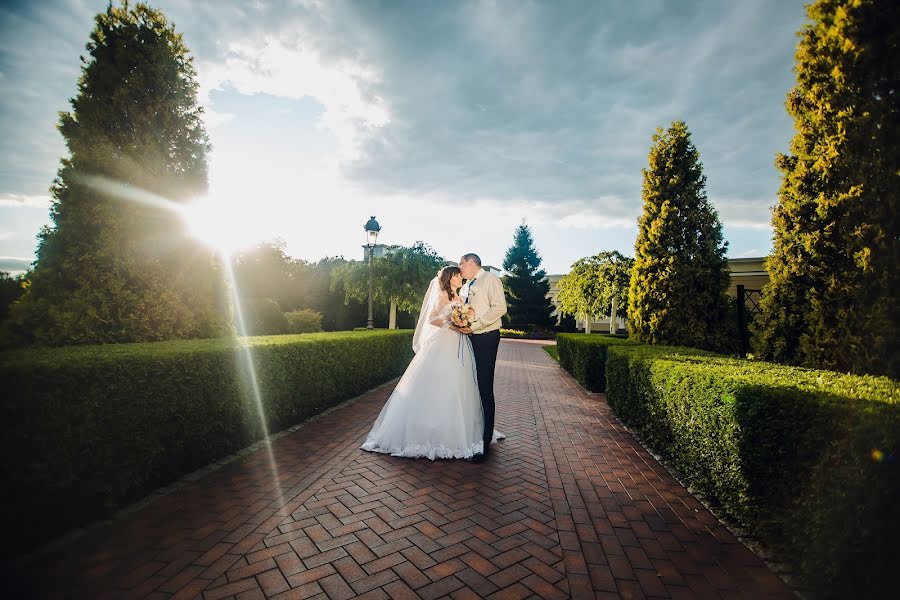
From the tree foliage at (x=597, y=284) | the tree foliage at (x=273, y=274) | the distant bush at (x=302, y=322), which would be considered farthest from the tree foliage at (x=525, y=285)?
the distant bush at (x=302, y=322)

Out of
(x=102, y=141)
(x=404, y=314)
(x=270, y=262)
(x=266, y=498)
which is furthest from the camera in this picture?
(x=404, y=314)

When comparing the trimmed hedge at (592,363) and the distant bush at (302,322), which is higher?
the distant bush at (302,322)

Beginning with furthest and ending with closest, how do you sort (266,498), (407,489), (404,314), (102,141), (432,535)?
(404,314)
(102,141)
(407,489)
(266,498)
(432,535)

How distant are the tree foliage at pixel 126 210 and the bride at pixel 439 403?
3.43m

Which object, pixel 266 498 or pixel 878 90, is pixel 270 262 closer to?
pixel 266 498

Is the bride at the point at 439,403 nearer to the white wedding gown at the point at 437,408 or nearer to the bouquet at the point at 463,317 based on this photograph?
the white wedding gown at the point at 437,408

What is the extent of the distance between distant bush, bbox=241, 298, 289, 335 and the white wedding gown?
1173 cm

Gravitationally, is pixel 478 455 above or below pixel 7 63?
below

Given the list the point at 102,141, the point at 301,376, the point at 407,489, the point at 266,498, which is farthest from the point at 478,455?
the point at 102,141

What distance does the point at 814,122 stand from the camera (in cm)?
477

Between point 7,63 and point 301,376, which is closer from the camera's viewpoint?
point 7,63

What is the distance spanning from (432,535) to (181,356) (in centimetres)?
298

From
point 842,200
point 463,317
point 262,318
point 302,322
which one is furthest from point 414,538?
point 302,322

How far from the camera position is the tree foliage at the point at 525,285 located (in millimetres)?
40406
